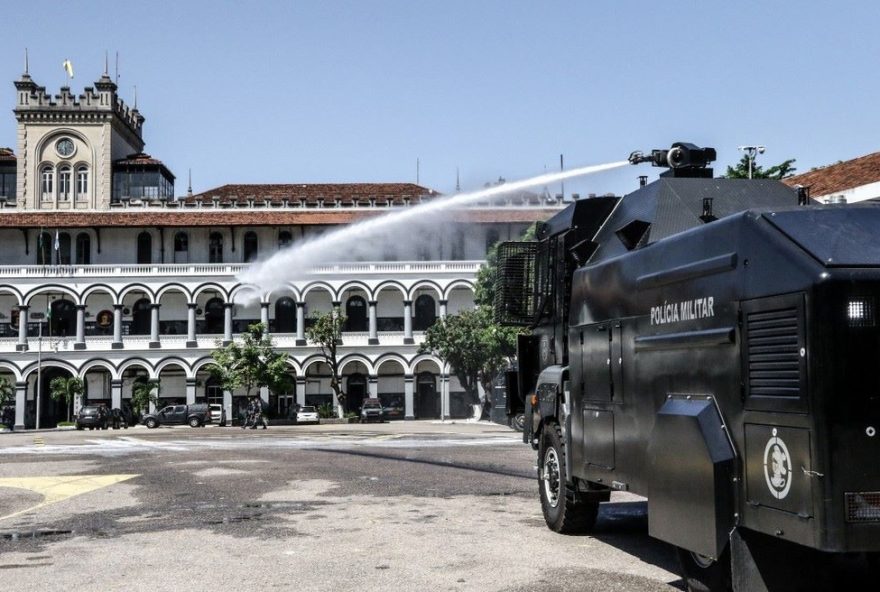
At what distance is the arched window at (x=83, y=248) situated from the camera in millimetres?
63969

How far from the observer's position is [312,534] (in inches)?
392

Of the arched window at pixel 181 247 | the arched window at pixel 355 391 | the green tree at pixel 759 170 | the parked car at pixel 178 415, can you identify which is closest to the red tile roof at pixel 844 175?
the green tree at pixel 759 170

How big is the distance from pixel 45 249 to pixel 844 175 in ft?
169

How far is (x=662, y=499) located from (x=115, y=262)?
62.1m

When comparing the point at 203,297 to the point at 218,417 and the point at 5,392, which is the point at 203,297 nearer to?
the point at 218,417

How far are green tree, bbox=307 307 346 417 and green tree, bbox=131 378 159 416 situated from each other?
10240 mm

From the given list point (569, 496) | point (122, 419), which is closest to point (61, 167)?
point (122, 419)

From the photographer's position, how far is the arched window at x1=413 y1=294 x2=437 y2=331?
214 feet

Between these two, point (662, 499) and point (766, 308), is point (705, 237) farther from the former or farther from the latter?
point (662, 499)

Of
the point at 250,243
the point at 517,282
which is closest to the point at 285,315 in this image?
the point at 250,243

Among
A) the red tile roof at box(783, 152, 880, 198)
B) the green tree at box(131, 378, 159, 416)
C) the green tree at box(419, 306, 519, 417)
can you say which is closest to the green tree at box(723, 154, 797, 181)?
the red tile roof at box(783, 152, 880, 198)

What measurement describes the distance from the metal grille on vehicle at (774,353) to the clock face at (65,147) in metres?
71.5

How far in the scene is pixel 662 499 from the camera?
248 inches

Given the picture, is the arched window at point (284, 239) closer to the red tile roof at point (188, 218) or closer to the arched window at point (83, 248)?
the red tile roof at point (188, 218)
